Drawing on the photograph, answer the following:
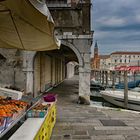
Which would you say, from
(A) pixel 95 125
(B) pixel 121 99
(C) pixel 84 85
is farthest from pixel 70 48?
(B) pixel 121 99

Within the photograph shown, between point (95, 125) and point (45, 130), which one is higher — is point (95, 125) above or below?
below

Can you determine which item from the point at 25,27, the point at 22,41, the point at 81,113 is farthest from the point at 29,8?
the point at 81,113

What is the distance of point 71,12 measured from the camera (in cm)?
1148

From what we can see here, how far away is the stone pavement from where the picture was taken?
5949 mm

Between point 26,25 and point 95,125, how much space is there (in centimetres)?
360

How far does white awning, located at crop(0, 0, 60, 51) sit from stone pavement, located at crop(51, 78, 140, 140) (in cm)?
226

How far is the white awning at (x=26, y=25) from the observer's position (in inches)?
142

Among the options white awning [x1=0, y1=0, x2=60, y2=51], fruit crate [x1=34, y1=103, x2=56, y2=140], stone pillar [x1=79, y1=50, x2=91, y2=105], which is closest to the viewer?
white awning [x1=0, y1=0, x2=60, y2=51]

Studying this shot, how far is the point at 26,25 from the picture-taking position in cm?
493

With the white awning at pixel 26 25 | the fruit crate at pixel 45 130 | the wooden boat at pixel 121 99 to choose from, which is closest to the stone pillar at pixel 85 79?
the wooden boat at pixel 121 99

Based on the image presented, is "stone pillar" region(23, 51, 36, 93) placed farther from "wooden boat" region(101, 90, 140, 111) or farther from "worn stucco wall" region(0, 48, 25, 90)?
"wooden boat" region(101, 90, 140, 111)

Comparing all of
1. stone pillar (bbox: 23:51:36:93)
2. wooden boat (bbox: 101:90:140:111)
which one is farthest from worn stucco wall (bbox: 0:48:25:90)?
wooden boat (bbox: 101:90:140:111)

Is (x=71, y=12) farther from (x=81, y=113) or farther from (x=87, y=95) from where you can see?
(x=81, y=113)

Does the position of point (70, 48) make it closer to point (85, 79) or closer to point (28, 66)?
point (85, 79)
